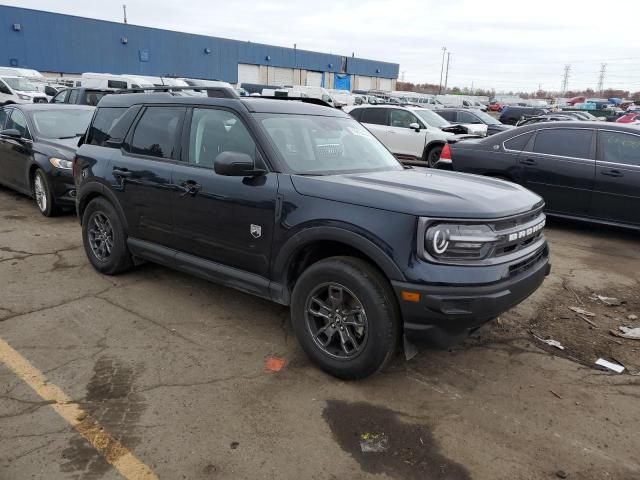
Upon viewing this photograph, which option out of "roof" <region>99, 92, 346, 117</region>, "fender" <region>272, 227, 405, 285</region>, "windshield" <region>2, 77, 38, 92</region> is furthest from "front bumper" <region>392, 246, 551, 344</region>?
"windshield" <region>2, 77, 38, 92</region>

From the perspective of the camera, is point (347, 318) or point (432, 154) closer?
point (347, 318)

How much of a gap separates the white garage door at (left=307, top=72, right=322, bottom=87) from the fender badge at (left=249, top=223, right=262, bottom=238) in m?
65.2

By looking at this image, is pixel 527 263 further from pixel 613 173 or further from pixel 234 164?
pixel 613 173

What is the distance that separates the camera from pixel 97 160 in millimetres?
5180

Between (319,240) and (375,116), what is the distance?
1142 cm

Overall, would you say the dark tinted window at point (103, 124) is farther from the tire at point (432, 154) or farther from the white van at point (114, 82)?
the white van at point (114, 82)

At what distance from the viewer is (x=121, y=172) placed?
4.88 m

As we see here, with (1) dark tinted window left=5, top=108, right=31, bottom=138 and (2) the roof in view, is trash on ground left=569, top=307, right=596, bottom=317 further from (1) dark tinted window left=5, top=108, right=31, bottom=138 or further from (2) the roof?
(1) dark tinted window left=5, top=108, right=31, bottom=138

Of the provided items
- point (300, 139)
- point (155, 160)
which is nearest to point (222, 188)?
point (300, 139)

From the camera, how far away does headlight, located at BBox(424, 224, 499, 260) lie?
9.92ft

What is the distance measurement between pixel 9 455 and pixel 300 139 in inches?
110

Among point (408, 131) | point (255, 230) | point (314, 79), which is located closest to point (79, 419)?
point (255, 230)

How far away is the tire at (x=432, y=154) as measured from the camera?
42.7 ft

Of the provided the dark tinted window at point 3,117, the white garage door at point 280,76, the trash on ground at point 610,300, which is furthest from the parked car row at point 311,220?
the white garage door at point 280,76
